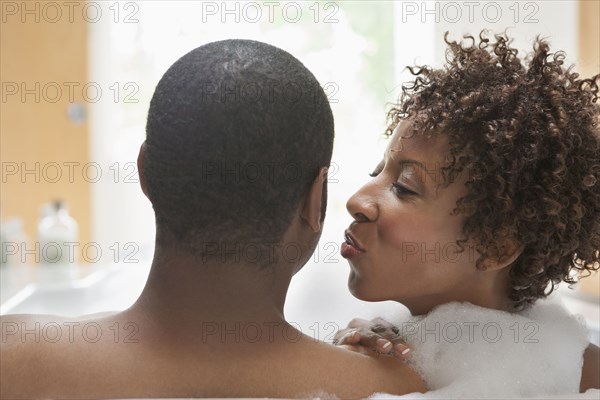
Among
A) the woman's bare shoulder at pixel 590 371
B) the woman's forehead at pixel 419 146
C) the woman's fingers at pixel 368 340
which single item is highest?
the woman's forehead at pixel 419 146

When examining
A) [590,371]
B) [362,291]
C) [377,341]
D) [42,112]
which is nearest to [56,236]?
[42,112]

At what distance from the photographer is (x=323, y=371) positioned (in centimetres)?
101

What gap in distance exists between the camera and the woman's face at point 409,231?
123 cm

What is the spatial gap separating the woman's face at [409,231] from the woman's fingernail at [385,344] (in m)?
0.15

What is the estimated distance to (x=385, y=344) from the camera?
3.63 feet

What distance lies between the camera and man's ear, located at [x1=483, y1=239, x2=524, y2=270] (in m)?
1.25

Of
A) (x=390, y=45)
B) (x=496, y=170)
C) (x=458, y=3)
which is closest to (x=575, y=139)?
(x=496, y=170)

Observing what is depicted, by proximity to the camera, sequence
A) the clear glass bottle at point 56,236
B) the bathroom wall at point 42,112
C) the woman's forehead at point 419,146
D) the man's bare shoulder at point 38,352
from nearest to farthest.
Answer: the man's bare shoulder at point 38,352 → the woman's forehead at point 419,146 → the clear glass bottle at point 56,236 → the bathroom wall at point 42,112

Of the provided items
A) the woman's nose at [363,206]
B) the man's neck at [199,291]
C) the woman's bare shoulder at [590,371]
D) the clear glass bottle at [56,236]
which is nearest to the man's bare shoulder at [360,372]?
the man's neck at [199,291]

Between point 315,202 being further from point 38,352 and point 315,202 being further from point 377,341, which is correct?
point 38,352

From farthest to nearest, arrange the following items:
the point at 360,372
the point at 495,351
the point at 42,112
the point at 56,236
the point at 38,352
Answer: the point at 42,112 < the point at 56,236 < the point at 495,351 < the point at 360,372 < the point at 38,352

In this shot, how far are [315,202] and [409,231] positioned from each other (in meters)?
0.29

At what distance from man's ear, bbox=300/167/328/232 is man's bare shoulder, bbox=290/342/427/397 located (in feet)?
0.56

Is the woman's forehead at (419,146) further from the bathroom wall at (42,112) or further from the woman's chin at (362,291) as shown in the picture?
the bathroom wall at (42,112)
